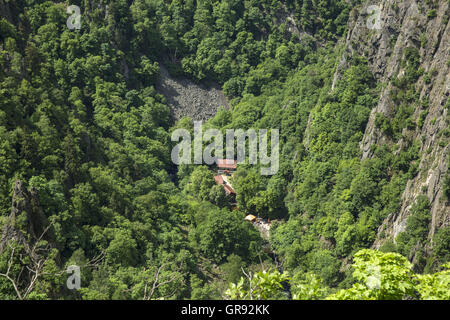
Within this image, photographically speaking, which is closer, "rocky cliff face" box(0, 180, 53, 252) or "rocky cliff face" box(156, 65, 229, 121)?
"rocky cliff face" box(0, 180, 53, 252)

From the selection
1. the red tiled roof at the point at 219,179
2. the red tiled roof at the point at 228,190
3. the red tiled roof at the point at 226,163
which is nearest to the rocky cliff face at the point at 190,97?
the red tiled roof at the point at 226,163

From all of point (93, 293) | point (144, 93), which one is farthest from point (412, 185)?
point (144, 93)

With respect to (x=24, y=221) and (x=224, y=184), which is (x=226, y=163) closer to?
(x=224, y=184)

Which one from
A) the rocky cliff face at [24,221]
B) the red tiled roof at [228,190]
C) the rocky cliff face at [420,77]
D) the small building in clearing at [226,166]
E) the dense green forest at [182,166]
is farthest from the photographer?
the small building in clearing at [226,166]

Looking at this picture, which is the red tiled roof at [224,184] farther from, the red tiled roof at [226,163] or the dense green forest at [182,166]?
the red tiled roof at [226,163]

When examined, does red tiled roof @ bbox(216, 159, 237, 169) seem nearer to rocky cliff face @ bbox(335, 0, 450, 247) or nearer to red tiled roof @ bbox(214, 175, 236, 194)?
red tiled roof @ bbox(214, 175, 236, 194)

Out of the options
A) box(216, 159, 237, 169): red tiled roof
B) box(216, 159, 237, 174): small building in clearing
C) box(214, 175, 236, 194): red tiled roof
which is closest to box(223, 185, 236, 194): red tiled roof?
box(214, 175, 236, 194): red tiled roof
